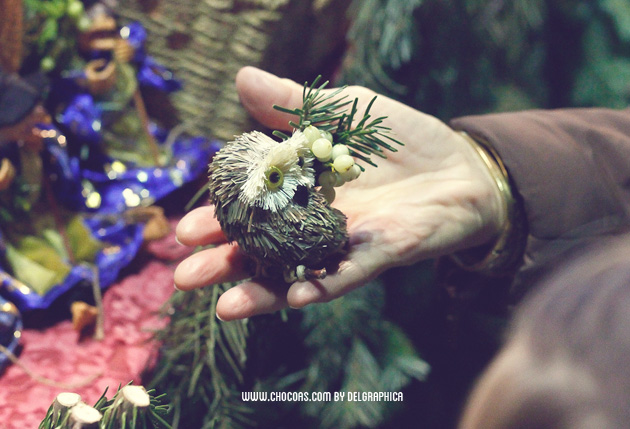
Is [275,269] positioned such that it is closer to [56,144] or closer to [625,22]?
[56,144]

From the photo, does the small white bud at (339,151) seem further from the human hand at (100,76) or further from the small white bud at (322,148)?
the human hand at (100,76)

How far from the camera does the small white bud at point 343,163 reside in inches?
26.8

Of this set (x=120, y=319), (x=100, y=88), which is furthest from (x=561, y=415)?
(x=100, y=88)

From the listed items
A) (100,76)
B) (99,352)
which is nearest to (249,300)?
(99,352)

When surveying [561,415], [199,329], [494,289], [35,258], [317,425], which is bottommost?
[317,425]

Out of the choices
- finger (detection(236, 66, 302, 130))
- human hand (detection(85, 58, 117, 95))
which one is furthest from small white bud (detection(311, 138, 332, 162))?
human hand (detection(85, 58, 117, 95))

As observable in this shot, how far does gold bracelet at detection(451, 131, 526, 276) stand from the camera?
3.19 ft

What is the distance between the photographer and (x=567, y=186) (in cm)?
93

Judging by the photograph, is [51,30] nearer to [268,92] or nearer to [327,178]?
[268,92]

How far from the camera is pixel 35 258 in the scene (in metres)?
1.01

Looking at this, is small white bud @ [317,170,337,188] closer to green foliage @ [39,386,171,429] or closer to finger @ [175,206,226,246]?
finger @ [175,206,226,246]

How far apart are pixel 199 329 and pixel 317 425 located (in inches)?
16.5

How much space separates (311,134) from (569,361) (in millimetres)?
462

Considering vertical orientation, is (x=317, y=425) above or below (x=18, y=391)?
below
